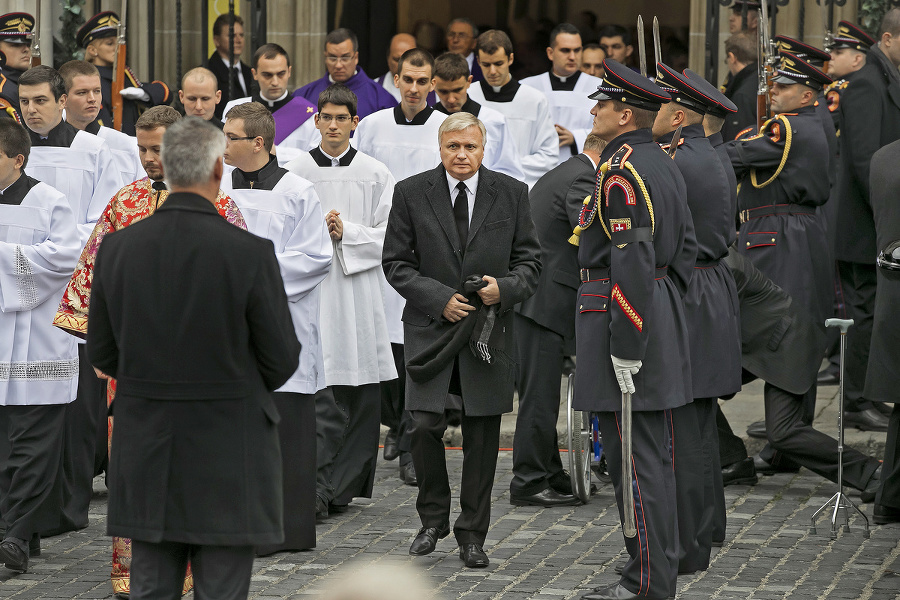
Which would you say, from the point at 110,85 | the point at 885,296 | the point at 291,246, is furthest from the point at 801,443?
the point at 110,85

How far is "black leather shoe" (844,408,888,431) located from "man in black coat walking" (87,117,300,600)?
213 inches

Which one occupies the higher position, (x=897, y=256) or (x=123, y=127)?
(x=123, y=127)

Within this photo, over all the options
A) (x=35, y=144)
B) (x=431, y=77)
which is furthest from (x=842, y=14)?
(x=35, y=144)

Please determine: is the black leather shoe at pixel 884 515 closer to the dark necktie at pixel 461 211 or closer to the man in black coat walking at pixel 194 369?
the dark necktie at pixel 461 211

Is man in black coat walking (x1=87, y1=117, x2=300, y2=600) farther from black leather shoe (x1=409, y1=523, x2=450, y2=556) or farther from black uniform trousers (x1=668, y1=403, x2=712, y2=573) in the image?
black uniform trousers (x1=668, y1=403, x2=712, y2=573)

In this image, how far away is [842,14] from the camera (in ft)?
35.1

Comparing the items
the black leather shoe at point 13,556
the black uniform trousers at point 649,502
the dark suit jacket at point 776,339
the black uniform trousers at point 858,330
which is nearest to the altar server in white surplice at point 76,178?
the black leather shoe at point 13,556

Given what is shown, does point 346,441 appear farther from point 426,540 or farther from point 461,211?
point 461,211

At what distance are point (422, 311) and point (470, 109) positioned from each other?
10.2 ft

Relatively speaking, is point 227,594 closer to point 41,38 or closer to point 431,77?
point 431,77

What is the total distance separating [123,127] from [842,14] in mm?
5315

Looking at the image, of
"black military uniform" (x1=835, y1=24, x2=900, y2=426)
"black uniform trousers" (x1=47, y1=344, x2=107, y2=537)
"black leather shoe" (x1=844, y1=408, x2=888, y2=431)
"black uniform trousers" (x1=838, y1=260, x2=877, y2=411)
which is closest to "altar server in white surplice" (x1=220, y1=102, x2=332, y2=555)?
"black uniform trousers" (x1=47, y1=344, x2=107, y2=537)

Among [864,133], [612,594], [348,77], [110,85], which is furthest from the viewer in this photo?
[348,77]

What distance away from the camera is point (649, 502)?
5.64 metres
